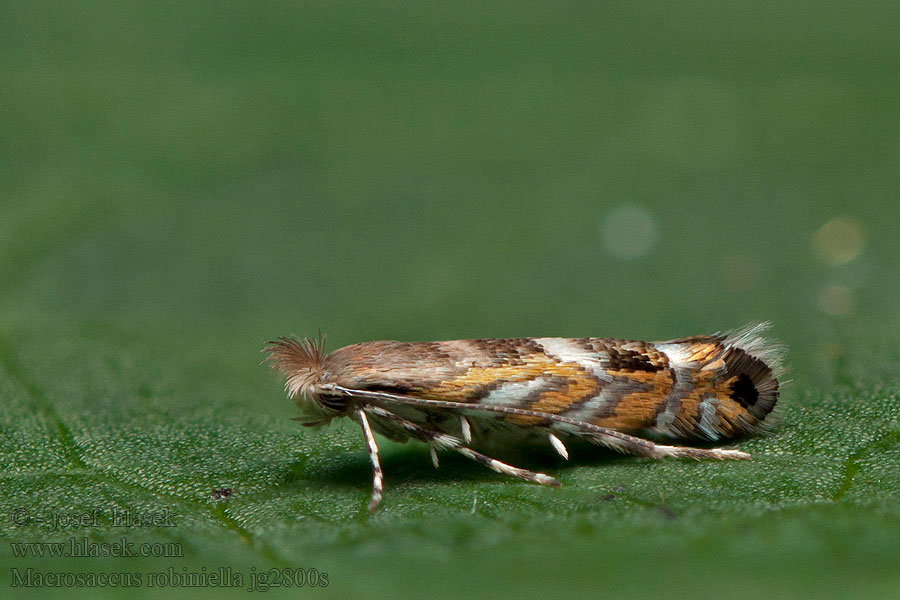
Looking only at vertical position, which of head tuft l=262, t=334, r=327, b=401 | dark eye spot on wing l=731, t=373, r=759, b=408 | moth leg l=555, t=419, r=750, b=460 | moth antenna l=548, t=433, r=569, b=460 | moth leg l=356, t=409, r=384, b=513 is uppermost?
dark eye spot on wing l=731, t=373, r=759, b=408

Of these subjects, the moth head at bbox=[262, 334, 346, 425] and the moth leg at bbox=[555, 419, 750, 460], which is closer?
the moth leg at bbox=[555, 419, 750, 460]

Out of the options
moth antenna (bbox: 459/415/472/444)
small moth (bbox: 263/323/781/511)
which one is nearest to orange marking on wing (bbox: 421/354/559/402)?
small moth (bbox: 263/323/781/511)

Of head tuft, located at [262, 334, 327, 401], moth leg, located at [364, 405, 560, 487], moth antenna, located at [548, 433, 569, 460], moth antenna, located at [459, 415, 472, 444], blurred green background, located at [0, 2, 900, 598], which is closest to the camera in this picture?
blurred green background, located at [0, 2, 900, 598]

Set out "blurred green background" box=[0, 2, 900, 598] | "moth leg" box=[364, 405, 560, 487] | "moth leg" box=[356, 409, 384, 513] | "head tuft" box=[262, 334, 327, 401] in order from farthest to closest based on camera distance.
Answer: "head tuft" box=[262, 334, 327, 401], "moth leg" box=[364, 405, 560, 487], "blurred green background" box=[0, 2, 900, 598], "moth leg" box=[356, 409, 384, 513]

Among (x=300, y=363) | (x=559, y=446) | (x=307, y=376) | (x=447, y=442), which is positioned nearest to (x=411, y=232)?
(x=300, y=363)

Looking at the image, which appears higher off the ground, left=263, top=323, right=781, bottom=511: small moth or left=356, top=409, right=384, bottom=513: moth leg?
left=263, top=323, right=781, bottom=511: small moth

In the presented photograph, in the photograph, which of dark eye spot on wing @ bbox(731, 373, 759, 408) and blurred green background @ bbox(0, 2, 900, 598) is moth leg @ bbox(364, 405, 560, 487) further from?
dark eye spot on wing @ bbox(731, 373, 759, 408)
